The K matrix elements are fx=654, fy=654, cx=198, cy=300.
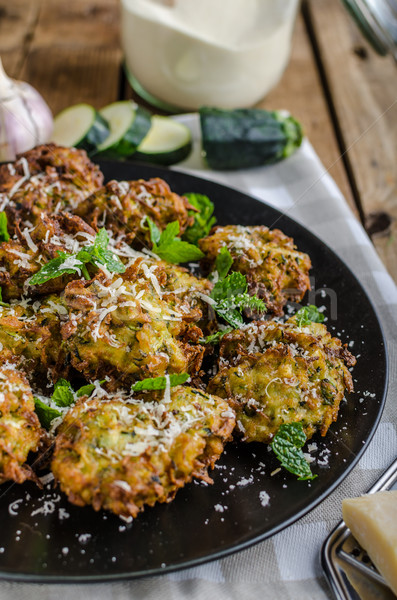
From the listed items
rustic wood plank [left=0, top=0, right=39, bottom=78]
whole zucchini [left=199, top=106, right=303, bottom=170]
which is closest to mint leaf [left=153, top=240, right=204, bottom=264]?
whole zucchini [left=199, top=106, right=303, bottom=170]

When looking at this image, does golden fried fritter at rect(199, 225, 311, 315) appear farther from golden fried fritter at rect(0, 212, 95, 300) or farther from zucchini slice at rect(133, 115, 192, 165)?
zucchini slice at rect(133, 115, 192, 165)

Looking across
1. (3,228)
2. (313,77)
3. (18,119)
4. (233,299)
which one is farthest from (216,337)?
(313,77)

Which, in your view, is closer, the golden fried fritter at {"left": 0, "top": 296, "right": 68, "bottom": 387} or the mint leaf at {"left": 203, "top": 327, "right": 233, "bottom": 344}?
the golden fried fritter at {"left": 0, "top": 296, "right": 68, "bottom": 387}

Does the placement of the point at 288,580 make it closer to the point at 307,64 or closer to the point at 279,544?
the point at 279,544

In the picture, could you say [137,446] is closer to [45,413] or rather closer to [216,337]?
[45,413]

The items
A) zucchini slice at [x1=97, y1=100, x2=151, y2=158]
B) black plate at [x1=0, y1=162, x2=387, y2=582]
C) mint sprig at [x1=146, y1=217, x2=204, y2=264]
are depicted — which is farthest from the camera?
zucchini slice at [x1=97, y1=100, x2=151, y2=158]

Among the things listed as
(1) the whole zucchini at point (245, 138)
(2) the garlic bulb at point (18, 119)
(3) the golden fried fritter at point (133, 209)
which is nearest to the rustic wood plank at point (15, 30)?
(2) the garlic bulb at point (18, 119)

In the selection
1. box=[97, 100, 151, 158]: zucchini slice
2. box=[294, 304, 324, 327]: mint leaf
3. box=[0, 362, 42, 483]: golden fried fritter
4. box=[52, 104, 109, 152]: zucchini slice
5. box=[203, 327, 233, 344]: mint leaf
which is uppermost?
box=[294, 304, 324, 327]: mint leaf
